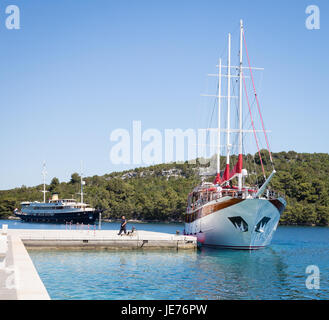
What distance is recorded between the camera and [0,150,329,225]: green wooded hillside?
120319 mm

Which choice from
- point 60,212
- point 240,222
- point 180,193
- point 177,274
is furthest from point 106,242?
point 180,193

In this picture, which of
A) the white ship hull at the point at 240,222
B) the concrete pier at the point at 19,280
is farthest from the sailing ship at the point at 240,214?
the concrete pier at the point at 19,280

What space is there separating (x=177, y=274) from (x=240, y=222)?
45.6 feet

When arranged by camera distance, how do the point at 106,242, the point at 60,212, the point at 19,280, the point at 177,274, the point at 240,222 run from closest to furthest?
the point at 19,280, the point at 177,274, the point at 106,242, the point at 240,222, the point at 60,212

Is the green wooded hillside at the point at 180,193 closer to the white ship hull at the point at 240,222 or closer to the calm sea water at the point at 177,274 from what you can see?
the white ship hull at the point at 240,222

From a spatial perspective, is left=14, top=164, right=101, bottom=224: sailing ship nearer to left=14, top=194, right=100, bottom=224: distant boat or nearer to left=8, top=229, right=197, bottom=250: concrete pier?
left=14, top=194, right=100, bottom=224: distant boat

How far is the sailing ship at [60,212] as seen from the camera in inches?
4688

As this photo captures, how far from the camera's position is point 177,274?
2855cm

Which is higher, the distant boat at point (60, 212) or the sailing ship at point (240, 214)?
the sailing ship at point (240, 214)

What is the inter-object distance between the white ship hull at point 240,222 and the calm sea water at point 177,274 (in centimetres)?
141

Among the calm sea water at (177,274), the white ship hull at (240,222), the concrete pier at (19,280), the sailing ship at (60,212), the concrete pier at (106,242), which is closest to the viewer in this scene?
the concrete pier at (19,280)

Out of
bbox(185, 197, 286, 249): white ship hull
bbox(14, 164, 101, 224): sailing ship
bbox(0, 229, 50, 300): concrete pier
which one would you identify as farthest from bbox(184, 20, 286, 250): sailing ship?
bbox(14, 164, 101, 224): sailing ship

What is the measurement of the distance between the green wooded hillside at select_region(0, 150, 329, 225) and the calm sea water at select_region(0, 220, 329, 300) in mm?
55576

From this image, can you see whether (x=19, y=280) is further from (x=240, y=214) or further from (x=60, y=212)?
(x=60, y=212)
